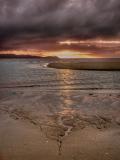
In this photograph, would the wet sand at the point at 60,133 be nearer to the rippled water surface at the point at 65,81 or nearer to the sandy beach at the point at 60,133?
the sandy beach at the point at 60,133

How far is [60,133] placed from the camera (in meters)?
8.56

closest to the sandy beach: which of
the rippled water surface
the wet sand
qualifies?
the wet sand

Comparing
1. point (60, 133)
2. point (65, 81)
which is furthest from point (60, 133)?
point (65, 81)

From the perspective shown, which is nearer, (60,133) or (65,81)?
(60,133)

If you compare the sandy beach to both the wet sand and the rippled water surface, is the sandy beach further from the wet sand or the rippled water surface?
the rippled water surface

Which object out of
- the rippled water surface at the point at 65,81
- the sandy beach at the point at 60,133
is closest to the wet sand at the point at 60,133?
the sandy beach at the point at 60,133

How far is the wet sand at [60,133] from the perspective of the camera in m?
6.69

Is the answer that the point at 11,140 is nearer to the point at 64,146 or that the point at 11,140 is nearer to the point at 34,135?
the point at 34,135

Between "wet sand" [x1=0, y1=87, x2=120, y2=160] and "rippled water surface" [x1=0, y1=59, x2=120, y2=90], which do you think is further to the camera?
"rippled water surface" [x1=0, y1=59, x2=120, y2=90]

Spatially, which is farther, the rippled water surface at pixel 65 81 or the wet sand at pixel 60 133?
the rippled water surface at pixel 65 81

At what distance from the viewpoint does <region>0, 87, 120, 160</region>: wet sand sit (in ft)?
21.9

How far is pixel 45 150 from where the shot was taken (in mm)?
6945

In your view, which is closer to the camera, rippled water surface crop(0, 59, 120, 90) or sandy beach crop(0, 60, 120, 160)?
sandy beach crop(0, 60, 120, 160)

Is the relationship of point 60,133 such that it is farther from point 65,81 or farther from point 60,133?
point 65,81
